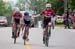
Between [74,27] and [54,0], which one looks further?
[54,0]

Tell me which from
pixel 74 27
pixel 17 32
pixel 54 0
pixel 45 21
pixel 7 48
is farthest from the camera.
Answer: pixel 54 0

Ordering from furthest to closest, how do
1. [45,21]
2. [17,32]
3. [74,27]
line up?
1. [74,27]
2. [17,32]
3. [45,21]

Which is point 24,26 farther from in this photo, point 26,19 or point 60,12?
point 60,12

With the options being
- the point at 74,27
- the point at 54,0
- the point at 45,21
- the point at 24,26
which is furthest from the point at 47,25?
the point at 54,0

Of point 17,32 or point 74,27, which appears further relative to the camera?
point 74,27

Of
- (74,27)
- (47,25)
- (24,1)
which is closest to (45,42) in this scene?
(47,25)

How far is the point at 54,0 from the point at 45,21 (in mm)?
50232

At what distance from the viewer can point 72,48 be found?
17562 millimetres

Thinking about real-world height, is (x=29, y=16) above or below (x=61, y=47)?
above

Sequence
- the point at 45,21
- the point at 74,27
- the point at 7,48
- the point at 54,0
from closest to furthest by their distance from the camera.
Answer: the point at 7,48 < the point at 45,21 < the point at 74,27 < the point at 54,0

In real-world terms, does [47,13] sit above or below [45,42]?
above

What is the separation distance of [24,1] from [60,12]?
54.2 meters

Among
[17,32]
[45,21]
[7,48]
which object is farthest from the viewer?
[17,32]

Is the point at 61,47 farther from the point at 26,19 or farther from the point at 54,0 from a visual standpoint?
the point at 54,0
